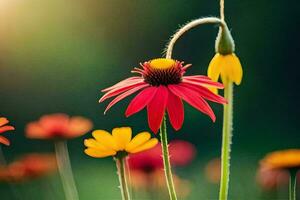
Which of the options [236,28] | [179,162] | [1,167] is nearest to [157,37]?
[236,28]

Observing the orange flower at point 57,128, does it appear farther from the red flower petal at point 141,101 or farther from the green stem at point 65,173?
the red flower petal at point 141,101

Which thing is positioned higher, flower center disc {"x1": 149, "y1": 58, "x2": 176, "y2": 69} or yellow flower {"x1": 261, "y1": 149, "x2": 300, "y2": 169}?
flower center disc {"x1": 149, "y1": 58, "x2": 176, "y2": 69}

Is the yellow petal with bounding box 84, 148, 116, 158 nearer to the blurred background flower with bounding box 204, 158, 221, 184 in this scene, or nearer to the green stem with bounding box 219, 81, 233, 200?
the green stem with bounding box 219, 81, 233, 200

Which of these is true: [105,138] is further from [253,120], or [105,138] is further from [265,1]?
[265,1]

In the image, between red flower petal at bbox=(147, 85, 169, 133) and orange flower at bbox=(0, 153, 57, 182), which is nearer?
red flower petal at bbox=(147, 85, 169, 133)

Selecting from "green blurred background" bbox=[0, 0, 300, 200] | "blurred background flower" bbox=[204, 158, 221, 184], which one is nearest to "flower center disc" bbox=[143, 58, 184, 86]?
"blurred background flower" bbox=[204, 158, 221, 184]

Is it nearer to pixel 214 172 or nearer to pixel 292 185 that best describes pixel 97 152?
pixel 292 185
